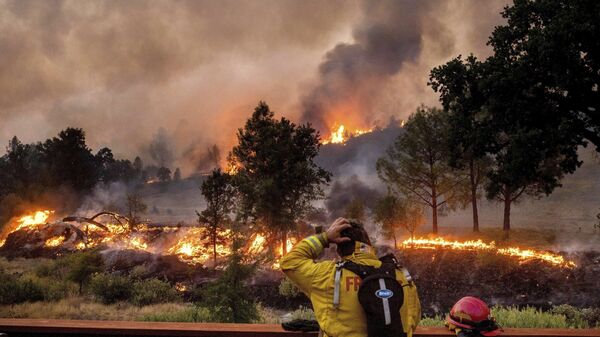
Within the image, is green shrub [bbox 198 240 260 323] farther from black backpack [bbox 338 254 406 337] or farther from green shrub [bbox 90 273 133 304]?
black backpack [bbox 338 254 406 337]

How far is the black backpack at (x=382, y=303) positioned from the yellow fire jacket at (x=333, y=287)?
12cm

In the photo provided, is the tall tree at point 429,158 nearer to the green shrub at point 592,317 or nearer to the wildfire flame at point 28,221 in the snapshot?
the green shrub at point 592,317

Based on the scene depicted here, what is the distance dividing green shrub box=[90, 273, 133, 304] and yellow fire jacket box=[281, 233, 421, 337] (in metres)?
17.6

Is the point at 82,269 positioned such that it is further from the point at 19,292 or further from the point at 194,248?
the point at 194,248

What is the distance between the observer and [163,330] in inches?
178

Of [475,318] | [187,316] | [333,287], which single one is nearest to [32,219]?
[187,316]

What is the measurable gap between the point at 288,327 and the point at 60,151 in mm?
84318

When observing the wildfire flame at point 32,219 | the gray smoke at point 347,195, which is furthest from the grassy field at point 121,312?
the gray smoke at point 347,195

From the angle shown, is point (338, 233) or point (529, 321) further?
point (529, 321)

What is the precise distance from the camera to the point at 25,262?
118ft

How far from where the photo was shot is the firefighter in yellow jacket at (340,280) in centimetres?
333

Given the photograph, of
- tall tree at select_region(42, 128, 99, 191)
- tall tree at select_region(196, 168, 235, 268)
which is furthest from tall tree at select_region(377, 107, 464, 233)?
tall tree at select_region(42, 128, 99, 191)

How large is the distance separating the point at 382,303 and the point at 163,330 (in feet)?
8.43

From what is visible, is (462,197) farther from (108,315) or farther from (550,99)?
(108,315)
